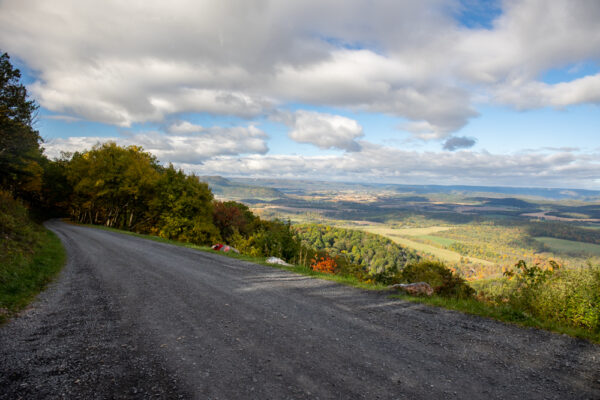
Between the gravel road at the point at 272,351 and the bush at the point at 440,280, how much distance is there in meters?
2.87

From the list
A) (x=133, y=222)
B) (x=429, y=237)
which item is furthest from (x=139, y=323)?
(x=429, y=237)

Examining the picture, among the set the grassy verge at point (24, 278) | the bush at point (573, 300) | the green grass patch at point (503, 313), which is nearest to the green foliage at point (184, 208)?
the grassy verge at point (24, 278)

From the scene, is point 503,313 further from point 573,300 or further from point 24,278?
point 24,278

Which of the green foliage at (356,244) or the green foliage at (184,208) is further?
the green foliage at (356,244)

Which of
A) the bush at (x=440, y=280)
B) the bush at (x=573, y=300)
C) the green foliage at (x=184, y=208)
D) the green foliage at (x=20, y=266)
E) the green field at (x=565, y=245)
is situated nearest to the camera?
the bush at (x=573, y=300)

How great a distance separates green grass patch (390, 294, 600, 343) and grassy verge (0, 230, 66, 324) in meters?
10.7

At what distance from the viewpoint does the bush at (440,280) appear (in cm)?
998

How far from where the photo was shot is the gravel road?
3.89m

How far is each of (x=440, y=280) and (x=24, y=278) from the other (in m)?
16.7

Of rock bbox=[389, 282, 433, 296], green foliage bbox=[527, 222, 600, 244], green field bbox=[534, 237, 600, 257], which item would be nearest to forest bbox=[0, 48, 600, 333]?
rock bbox=[389, 282, 433, 296]

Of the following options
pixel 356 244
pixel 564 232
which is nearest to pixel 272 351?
pixel 356 244

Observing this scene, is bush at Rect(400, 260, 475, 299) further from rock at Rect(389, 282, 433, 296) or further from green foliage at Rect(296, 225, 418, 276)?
green foliage at Rect(296, 225, 418, 276)

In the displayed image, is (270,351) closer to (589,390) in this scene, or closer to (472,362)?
(472,362)

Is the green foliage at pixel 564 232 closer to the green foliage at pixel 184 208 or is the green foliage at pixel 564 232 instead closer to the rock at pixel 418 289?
the green foliage at pixel 184 208
